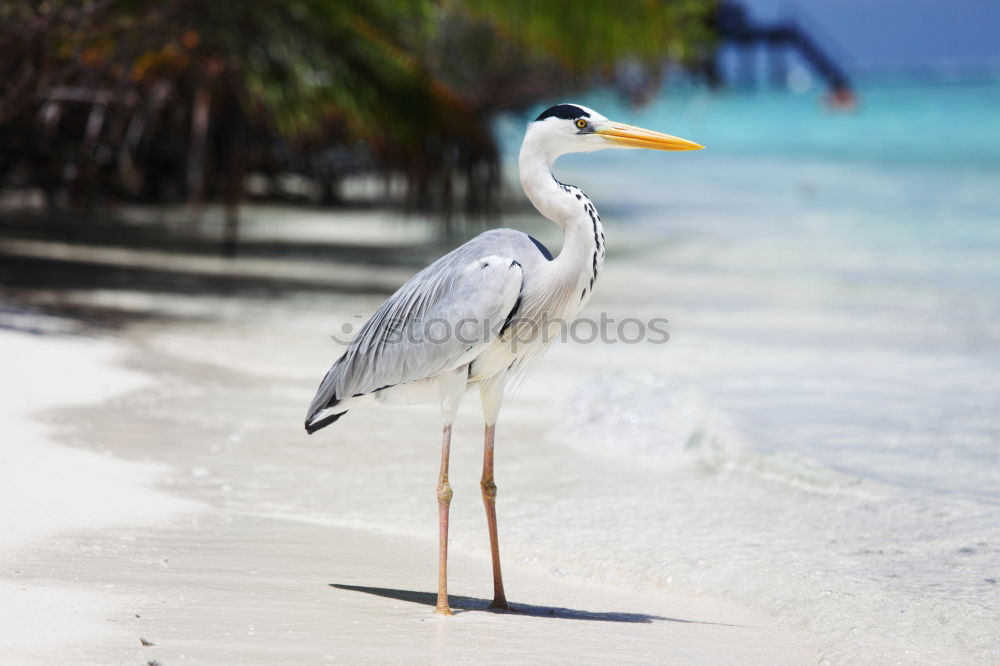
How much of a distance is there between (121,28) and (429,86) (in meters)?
3.04

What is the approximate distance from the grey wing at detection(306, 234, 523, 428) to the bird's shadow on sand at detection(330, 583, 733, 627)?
60cm

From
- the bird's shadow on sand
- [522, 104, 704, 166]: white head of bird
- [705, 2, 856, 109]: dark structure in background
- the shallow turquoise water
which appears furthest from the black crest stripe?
[705, 2, 856, 109]: dark structure in background

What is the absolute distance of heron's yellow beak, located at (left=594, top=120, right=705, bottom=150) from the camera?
383 cm

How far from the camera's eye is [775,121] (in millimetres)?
68688

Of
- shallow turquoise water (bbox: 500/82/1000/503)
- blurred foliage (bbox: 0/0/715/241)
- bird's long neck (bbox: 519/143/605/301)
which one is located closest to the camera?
bird's long neck (bbox: 519/143/605/301)

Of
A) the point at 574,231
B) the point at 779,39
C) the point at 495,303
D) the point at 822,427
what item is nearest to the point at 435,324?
the point at 495,303

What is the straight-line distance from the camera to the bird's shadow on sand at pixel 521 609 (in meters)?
3.86

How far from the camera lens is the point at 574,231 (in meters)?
3.77

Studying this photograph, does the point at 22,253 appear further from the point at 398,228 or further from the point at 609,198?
the point at 609,198

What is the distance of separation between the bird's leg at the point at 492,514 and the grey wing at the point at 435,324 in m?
0.29

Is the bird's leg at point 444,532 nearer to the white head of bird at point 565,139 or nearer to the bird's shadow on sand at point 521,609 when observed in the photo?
the bird's shadow on sand at point 521,609

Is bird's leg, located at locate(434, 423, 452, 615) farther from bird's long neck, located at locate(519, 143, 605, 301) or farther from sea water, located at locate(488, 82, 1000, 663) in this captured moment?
sea water, located at locate(488, 82, 1000, 663)

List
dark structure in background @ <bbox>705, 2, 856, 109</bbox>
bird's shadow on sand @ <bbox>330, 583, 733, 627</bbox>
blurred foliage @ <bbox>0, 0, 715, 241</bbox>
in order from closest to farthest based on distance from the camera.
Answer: bird's shadow on sand @ <bbox>330, 583, 733, 627</bbox> → blurred foliage @ <bbox>0, 0, 715, 241</bbox> → dark structure in background @ <bbox>705, 2, 856, 109</bbox>

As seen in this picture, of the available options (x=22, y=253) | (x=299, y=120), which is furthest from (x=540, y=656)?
(x=22, y=253)
